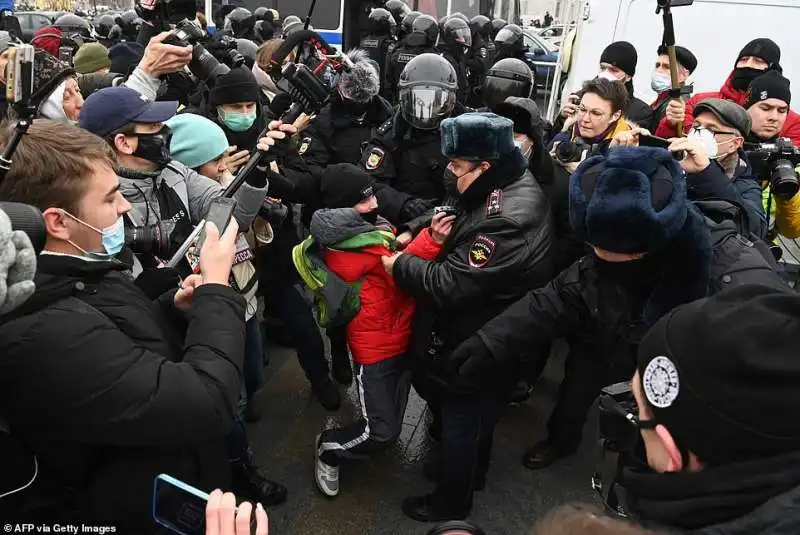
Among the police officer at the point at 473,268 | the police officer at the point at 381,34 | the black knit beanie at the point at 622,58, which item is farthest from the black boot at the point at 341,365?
the police officer at the point at 381,34

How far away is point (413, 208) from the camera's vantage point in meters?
3.69

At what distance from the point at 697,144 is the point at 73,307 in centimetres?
239

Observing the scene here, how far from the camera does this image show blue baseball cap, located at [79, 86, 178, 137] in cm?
229

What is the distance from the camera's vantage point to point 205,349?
1.56 metres

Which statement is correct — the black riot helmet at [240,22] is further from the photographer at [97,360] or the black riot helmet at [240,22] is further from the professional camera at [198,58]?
the photographer at [97,360]

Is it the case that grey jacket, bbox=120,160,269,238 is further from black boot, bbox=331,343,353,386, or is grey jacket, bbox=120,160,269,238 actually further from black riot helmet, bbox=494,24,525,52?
black riot helmet, bbox=494,24,525,52

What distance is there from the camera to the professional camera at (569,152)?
11.4ft

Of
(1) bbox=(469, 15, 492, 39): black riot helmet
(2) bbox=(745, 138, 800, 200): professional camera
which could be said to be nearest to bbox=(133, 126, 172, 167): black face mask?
(2) bbox=(745, 138, 800, 200): professional camera

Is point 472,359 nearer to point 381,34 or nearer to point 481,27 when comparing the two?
point 381,34

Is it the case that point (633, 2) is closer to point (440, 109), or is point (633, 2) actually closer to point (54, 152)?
point (440, 109)

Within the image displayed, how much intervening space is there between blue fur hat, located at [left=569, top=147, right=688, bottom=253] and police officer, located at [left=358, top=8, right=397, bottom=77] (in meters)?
8.56

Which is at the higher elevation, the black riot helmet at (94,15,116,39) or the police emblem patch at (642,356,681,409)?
the police emblem patch at (642,356,681,409)

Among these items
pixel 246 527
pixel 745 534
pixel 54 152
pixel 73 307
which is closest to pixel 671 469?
pixel 745 534

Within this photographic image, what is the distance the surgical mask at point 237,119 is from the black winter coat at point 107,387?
6.97 ft
